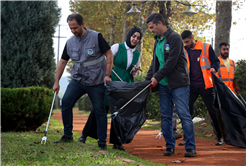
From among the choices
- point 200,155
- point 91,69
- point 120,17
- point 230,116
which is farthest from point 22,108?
point 120,17

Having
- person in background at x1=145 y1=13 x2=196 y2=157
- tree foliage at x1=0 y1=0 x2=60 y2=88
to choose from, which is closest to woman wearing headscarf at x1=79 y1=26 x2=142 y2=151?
person in background at x1=145 y1=13 x2=196 y2=157

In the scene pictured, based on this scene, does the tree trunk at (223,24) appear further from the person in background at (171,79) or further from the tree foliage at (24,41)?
the tree foliage at (24,41)

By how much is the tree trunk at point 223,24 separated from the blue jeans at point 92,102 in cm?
513

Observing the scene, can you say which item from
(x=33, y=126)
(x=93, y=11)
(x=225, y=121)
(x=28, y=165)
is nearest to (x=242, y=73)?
(x=225, y=121)

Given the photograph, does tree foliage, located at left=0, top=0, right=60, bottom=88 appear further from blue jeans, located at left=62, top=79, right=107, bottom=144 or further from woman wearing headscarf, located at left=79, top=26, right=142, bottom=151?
blue jeans, located at left=62, top=79, right=107, bottom=144

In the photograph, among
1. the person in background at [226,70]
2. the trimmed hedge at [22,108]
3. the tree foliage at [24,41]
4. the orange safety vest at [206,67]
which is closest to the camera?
the orange safety vest at [206,67]

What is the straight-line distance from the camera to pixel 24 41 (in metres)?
9.44

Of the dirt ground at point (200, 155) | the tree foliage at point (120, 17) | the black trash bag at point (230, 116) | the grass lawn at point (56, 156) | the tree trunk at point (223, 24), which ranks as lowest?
the dirt ground at point (200, 155)

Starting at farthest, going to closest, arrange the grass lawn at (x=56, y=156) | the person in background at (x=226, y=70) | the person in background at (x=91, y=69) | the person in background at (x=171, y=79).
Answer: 1. the person in background at (x=226, y=70)
2. the person in background at (x=91, y=69)
3. the person in background at (x=171, y=79)
4. the grass lawn at (x=56, y=156)

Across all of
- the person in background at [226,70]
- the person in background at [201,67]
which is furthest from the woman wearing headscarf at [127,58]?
the person in background at [226,70]

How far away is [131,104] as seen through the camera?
4652 millimetres

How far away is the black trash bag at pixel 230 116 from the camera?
5.14 meters

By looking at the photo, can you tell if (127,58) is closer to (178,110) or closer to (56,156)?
(178,110)

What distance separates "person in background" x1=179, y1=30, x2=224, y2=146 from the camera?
562 cm
